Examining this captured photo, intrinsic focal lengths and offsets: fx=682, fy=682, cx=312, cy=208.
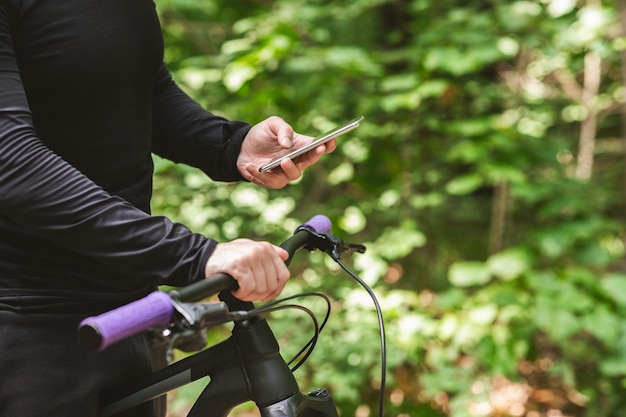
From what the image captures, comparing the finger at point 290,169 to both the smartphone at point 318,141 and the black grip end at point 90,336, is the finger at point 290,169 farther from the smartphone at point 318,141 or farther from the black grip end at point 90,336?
the black grip end at point 90,336

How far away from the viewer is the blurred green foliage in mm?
2869

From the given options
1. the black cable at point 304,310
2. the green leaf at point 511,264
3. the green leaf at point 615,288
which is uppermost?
the black cable at point 304,310

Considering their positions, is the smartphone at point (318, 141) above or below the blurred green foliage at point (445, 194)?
above

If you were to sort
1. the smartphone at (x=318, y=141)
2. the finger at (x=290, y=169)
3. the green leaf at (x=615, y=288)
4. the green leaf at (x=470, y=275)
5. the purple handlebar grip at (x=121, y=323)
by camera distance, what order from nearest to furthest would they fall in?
the purple handlebar grip at (x=121, y=323) < the smartphone at (x=318, y=141) < the finger at (x=290, y=169) < the green leaf at (x=615, y=288) < the green leaf at (x=470, y=275)

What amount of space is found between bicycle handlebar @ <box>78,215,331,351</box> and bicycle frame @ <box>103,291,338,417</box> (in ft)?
0.67

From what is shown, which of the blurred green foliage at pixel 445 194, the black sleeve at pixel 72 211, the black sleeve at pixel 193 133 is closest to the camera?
the black sleeve at pixel 72 211

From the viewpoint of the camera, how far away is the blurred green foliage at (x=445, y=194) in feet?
9.41

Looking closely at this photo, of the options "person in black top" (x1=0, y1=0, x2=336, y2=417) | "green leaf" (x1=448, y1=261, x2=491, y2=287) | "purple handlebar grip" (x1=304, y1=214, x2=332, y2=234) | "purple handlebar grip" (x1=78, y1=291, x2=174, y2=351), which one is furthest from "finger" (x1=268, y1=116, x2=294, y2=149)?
"green leaf" (x1=448, y1=261, x2=491, y2=287)

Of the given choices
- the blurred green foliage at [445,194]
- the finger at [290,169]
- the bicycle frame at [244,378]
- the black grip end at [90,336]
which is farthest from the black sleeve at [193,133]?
the blurred green foliage at [445,194]

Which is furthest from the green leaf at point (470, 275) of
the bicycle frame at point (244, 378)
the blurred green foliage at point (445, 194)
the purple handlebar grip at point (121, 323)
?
the purple handlebar grip at point (121, 323)

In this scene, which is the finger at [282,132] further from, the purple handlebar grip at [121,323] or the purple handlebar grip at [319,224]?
the purple handlebar grip at [121,323]

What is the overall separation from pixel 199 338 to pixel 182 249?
5.8 inches

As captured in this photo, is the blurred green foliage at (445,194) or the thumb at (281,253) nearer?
the thumb at (281,253)

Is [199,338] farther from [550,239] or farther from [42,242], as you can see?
[550,239]
